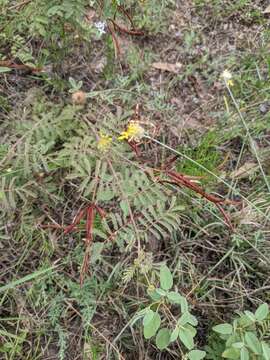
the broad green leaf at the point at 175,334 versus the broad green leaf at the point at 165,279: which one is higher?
the broad green leaf at the point at 165,279

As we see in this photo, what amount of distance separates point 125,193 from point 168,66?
932mm

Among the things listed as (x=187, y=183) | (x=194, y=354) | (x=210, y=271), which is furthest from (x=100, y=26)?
(x=194, y=354)

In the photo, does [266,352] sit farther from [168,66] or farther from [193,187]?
[168,66]

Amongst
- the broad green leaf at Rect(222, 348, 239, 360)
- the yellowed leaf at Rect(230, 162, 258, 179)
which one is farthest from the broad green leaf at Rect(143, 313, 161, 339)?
the yellowed leaf at Rect(230, 162, 258, 179)

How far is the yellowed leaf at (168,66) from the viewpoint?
8.09 feet

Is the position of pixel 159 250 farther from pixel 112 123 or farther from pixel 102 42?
pixel 102 42

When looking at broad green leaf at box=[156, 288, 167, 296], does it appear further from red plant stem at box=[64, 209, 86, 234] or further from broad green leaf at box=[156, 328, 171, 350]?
red plant stem at box=[64, 209, 86, 234]

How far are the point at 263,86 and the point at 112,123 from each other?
78 cm

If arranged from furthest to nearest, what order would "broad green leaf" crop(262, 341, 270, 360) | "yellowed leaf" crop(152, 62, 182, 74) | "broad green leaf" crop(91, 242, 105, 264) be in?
1. "yellowed leaf" crop(152, 62, 182, 74)
2. "broad green leaf" crop(91, 242, 105, 264)
3. "broad green leaf" crop(262, 341, 270, 360)

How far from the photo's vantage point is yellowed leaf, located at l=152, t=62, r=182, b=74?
246 cm

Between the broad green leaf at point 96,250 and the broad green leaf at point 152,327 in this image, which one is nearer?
the broad green leaf at point 152,327

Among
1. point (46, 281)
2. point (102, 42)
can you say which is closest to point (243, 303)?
point (46, 281)

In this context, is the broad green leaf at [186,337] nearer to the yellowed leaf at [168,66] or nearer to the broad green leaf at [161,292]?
the broad green leaf at [161,292]

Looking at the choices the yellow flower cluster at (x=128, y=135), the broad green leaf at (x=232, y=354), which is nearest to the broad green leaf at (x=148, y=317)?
the broad green leaf at (x=232, y=354)
